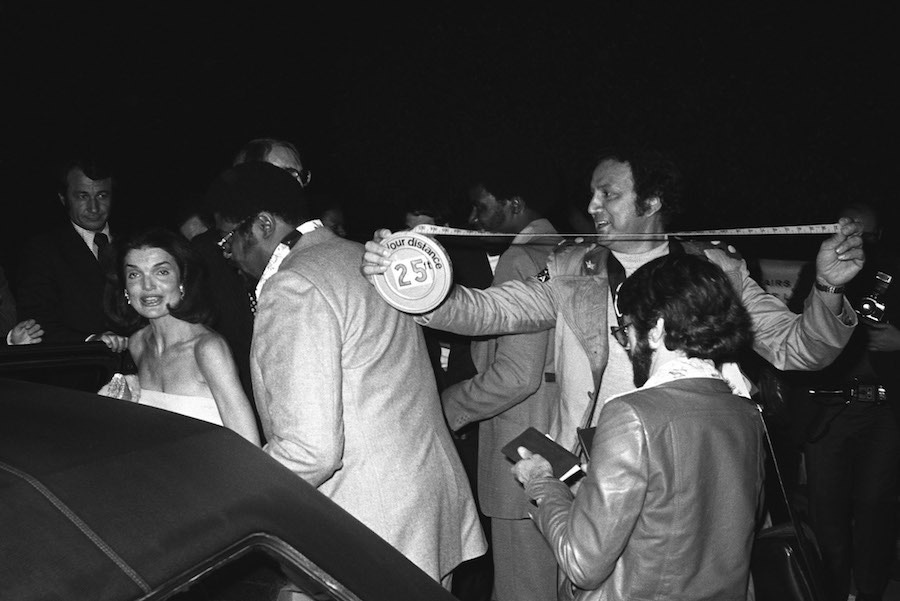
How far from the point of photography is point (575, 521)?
94.0 inches

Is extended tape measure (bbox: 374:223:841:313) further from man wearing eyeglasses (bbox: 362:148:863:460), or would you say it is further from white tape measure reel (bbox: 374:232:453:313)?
man wearing eyeglasses (bbox: 362:148:863:460)

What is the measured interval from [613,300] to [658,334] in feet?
3.07

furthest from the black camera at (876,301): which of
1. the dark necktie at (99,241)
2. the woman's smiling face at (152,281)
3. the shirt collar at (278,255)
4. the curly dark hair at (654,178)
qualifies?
the dark necktie at (99,241)

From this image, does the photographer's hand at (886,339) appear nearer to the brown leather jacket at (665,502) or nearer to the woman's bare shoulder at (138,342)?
the brown leather jacket at (665,502)

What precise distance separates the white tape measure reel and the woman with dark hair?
99 cm

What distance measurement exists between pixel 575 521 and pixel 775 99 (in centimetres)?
752

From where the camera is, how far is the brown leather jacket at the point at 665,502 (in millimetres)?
2324

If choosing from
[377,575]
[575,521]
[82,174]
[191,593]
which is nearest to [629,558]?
[575,521]

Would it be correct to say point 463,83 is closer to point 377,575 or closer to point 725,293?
point 725,293

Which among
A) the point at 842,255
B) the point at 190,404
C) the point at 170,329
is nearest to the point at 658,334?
the point at 842,255

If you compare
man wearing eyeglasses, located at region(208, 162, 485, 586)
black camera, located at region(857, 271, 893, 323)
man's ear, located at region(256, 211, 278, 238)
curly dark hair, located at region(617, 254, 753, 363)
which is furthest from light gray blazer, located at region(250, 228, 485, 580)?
black camera, located at region(857, 271, 893, 323)

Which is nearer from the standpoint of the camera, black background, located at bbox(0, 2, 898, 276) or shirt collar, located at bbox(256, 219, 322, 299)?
shirt collar, located at bbox(256, 219, 322, 299)

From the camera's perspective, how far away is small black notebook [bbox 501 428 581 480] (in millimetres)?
2680

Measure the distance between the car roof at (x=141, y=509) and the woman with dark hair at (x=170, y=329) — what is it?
67.9 inches
